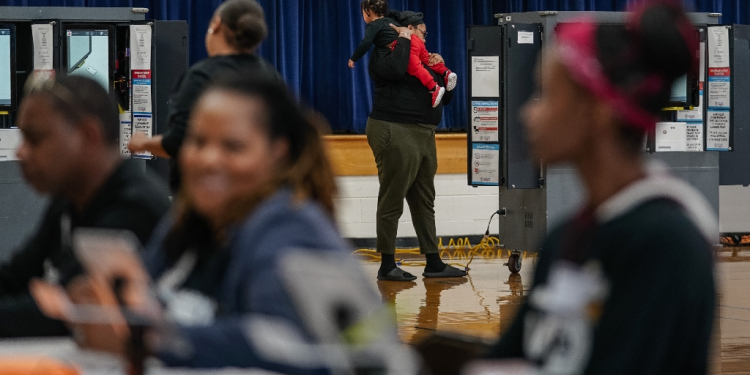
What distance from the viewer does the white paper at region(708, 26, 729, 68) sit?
6.66 meters

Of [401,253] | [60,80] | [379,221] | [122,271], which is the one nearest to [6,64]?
[379,221]

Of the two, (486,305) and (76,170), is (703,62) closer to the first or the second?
(486,305)

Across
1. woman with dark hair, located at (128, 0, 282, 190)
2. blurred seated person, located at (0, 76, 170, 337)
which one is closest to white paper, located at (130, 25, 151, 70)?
woman with dark hair, located at (128, 0, 282, 190)

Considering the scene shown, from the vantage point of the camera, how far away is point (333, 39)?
8406 millimetres

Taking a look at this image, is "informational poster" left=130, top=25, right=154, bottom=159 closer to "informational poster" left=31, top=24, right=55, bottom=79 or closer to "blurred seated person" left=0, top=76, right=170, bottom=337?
"informational poster" left=31, top=24, right=55, bottom=79

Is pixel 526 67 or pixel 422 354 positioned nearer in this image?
pixel 422 354

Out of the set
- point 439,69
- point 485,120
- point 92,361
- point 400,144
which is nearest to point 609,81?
point 92,361

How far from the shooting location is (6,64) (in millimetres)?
5816

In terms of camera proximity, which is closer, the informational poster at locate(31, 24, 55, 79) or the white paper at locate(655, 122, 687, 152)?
the informational poster at locate(31, 24, 55, 79)

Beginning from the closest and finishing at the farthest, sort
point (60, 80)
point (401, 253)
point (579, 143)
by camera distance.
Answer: point (579, 143), point (60, 80), point (401, 253)

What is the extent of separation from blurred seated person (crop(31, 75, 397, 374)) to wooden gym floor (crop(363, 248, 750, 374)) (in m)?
2.35

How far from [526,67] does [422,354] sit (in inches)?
183

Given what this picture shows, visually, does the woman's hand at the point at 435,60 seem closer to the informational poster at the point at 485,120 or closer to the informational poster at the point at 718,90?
the informational poster at the point at 485,120

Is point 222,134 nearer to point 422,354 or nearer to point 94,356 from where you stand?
point 94,356
